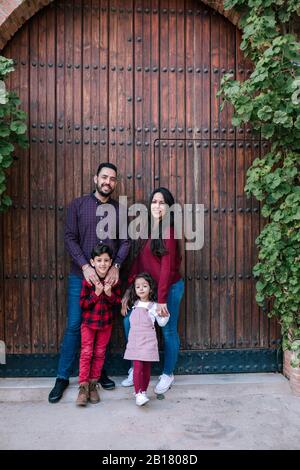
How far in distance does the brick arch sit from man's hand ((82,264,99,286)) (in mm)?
1680

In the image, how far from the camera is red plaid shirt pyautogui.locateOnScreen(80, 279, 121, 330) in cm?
314

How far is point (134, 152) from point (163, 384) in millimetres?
1684

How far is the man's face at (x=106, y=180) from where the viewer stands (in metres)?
3.19

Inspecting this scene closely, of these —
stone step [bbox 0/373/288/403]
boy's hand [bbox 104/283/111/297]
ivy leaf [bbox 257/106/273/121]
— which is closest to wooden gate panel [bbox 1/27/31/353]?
stone step [bbox 0/373/288/403]

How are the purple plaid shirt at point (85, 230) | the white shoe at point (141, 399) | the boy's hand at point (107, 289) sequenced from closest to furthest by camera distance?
Result: 1. the white shoe at point (141, 399)
2. the boy's hand at point (107, 289)
3. the purple plaid shirt at point (85, 230)

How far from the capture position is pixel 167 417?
9.67 ft

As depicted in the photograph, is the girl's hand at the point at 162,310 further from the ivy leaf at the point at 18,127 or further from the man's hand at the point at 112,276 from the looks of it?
the ivy leaf at the point at 18,127

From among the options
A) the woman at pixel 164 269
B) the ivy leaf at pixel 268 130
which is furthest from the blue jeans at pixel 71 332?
the ivy leaf at pixel 268 130

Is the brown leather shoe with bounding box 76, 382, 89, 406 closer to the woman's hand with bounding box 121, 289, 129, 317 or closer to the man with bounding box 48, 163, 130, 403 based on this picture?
the man with bounding box 48, 163, 130, 403

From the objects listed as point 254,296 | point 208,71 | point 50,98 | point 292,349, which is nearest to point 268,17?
point 208,71

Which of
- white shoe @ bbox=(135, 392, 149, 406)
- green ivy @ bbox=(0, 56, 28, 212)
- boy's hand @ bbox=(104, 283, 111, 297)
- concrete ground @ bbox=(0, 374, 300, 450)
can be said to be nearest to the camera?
concrete ground @ bbox=(0, 374, 300, 450)

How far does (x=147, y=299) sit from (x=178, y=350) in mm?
513

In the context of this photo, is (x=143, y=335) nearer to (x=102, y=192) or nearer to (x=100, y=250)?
(x=100, y=250)

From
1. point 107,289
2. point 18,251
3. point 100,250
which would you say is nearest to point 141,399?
point 107,289
